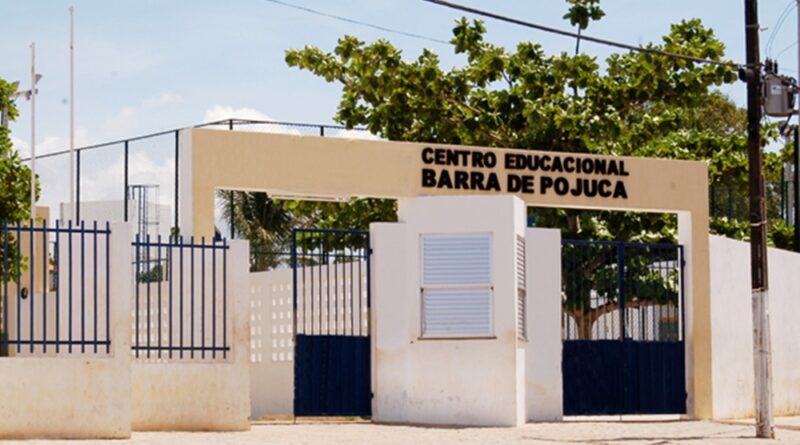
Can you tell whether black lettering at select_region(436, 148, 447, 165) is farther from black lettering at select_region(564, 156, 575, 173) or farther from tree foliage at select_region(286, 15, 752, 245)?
tree foliage at select_region(286, 15, 752, 245)

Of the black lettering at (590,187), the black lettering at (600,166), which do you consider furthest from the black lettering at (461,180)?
the black lettering at (600,166)

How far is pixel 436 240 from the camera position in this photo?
69.2ft

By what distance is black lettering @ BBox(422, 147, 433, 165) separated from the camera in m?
21.8

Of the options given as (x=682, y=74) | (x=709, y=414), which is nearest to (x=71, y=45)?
(x=682, y=74)

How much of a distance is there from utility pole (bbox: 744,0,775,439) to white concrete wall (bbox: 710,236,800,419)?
3.41m

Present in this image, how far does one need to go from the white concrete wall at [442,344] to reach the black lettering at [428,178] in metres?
0.59

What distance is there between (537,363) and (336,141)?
4.47 metres

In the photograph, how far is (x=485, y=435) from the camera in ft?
63.1

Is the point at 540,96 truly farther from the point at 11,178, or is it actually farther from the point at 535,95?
the point at 11,178

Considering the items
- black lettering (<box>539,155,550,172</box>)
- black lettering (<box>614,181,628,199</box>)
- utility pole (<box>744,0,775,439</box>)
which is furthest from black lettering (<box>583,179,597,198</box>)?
utility pole (<box>744,0,775,439</box>)

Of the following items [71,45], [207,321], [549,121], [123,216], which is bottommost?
[207,321]

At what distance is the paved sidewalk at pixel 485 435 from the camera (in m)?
17.7

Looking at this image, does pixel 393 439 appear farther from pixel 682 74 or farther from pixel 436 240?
pixel 682 74

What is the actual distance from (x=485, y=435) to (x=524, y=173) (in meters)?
4.98
